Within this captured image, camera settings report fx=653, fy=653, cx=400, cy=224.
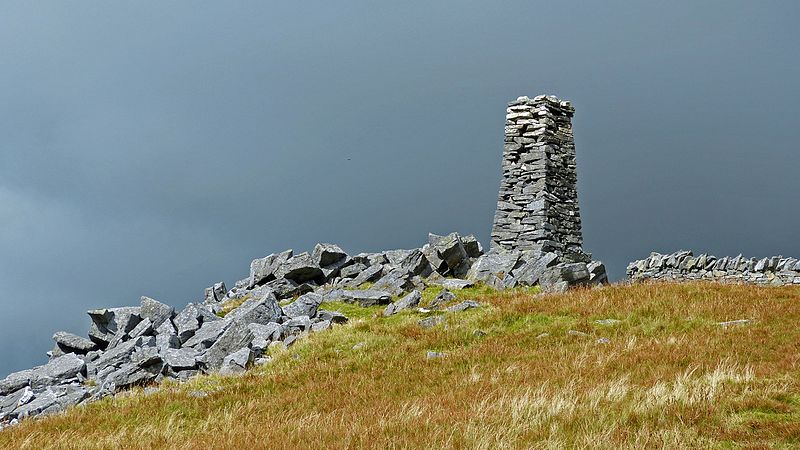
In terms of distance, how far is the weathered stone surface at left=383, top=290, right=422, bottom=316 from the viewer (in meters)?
20.4

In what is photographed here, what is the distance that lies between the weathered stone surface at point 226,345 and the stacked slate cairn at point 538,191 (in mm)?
10865

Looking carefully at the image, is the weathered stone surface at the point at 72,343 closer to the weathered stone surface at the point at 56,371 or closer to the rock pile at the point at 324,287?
the rock pile at the point at 324,287

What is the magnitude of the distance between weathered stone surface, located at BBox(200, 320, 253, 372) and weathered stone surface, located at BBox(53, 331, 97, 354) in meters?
8.24

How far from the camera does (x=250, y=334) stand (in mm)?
17875

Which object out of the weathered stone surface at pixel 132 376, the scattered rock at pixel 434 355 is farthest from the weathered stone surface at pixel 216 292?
the scattered rock at pixel 434 355

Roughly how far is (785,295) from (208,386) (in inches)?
689

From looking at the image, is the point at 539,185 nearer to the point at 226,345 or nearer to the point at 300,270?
the point at 300,270

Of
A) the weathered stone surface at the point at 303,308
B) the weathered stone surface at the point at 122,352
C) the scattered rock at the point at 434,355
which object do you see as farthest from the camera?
the weathered stone surface at the point at 303,308

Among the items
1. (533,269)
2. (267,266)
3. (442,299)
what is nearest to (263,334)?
(442,299)

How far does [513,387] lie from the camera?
11.2 meters

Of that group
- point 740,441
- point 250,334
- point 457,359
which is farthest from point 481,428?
point 250,334

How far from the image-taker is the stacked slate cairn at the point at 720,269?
113 ft

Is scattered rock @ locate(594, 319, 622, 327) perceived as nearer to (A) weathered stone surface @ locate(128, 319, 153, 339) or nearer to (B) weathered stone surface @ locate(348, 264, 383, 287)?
(B) weathered stone surface @ locate(348, 264, 383, 287)

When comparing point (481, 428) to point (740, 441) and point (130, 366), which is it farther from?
point (130, 366)
